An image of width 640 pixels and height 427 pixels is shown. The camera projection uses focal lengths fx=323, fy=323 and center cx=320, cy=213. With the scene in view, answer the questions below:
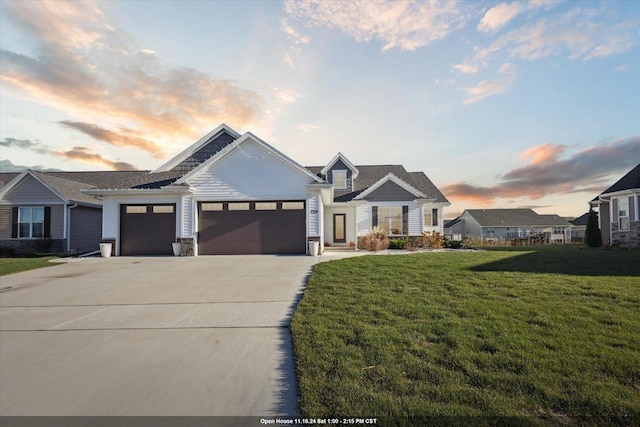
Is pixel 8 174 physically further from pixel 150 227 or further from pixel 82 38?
pixel 82 38

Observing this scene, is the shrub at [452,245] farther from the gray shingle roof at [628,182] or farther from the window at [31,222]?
the window at [31,222]

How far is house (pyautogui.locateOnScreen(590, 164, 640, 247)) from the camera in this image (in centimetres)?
1811

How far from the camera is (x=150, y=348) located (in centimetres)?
477

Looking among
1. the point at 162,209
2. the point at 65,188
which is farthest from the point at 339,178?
the point at 65,188

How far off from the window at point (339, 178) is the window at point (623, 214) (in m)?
16.9

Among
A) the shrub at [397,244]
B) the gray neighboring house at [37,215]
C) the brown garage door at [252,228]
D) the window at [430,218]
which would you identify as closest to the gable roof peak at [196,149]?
the brown garage door at [252,228]

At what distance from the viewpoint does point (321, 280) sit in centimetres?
877

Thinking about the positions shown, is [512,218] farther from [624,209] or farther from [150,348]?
[150,348]

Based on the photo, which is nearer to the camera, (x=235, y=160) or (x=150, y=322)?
(x=150, y=322)

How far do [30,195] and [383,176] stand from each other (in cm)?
2448

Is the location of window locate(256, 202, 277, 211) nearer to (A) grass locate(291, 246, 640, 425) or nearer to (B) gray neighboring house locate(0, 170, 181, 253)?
(A) grass locate(291, 246, 640, 425)

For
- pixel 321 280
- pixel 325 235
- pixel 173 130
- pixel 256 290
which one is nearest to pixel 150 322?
pixel 256 290

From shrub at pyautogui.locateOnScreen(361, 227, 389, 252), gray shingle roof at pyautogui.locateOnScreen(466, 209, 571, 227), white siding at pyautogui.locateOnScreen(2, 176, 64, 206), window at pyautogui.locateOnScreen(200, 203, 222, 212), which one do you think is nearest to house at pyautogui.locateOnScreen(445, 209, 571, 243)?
gray shingle roof at pyautogui.locateOnScreen(466, 209, 571, 227)

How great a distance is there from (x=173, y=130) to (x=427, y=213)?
17.4 m
